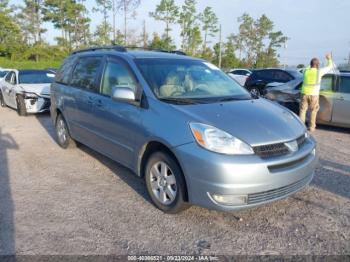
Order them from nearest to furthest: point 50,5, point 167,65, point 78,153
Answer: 1. point 167,65
2. point 78,153
3. point 50,5

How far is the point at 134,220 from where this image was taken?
3607 mm

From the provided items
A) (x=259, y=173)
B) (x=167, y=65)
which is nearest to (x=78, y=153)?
(x=167, y=65)

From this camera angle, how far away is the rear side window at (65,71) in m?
6.03

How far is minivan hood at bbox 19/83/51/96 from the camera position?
995 cm

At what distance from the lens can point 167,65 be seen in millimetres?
4477

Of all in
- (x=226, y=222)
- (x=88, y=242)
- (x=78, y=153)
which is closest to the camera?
(x=88, y=242)

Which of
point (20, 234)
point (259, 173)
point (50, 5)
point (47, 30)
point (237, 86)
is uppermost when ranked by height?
point (50, 5)

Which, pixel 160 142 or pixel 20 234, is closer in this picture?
pixel 20 234

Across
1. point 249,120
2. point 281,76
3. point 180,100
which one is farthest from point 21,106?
point 281,76

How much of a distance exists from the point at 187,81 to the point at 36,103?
7.02 metres

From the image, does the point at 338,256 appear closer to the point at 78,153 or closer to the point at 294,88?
the point at 78,153

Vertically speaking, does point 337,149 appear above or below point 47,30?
below

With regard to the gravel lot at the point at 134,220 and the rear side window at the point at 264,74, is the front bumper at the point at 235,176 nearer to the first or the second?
the gravel lot at the point at 134,220

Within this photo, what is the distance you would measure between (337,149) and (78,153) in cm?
485
